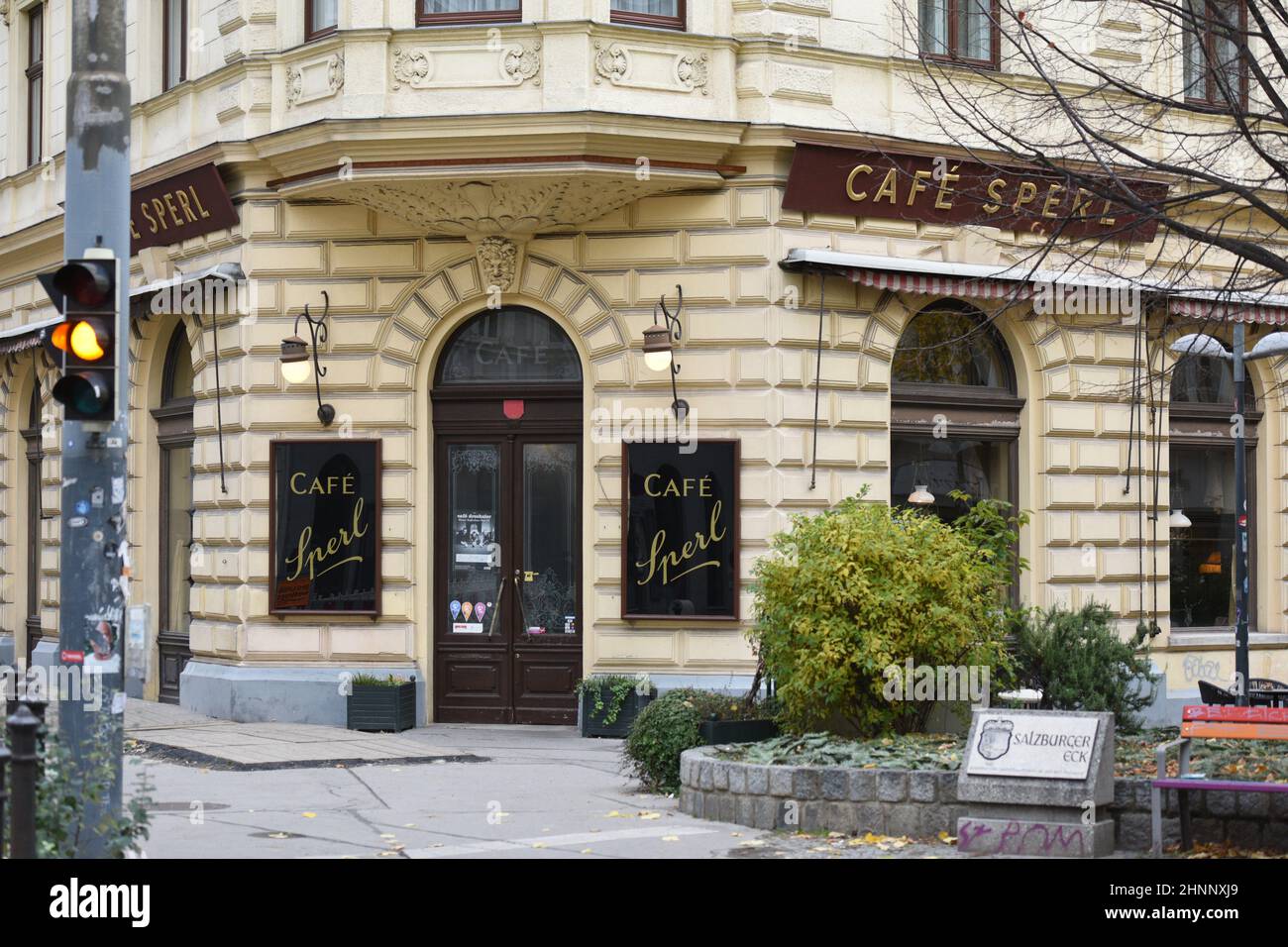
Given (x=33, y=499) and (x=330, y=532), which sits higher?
(x=33, y=499)

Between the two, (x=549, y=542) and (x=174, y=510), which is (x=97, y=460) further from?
(x=174, y=510)

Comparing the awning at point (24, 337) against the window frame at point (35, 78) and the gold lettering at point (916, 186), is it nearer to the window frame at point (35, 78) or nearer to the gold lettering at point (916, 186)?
the window frame at point (35, 78)

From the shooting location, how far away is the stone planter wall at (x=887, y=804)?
10.3 metres

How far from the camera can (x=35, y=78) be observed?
78.7 feet

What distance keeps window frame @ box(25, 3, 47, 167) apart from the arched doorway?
8991 mm

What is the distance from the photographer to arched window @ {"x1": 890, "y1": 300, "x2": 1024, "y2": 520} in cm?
1830

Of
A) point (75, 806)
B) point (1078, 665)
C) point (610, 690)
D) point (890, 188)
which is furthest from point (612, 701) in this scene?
point (75, 806)

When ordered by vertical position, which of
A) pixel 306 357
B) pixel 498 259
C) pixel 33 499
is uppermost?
pixel 498 259

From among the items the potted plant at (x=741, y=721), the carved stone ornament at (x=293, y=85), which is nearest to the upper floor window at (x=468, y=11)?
the carved stone ornament at (x=293, y=85)

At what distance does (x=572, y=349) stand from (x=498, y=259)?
1177 millimetres

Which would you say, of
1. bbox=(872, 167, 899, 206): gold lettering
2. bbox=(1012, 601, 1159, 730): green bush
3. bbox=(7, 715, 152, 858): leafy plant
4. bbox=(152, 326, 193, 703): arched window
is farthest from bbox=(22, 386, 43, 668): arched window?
bbox=(7, 715, 152, 858): leafy plant

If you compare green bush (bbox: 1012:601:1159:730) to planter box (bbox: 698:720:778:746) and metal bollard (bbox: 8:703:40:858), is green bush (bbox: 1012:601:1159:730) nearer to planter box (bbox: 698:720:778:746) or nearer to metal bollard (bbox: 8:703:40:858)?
planter box (bbox: 698:720:778:746)

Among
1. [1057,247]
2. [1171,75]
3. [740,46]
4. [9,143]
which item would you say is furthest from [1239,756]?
[9,143]

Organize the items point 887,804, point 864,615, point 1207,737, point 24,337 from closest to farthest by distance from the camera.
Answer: point 1207,737
point 887,804
point 864,615
point 24,337
